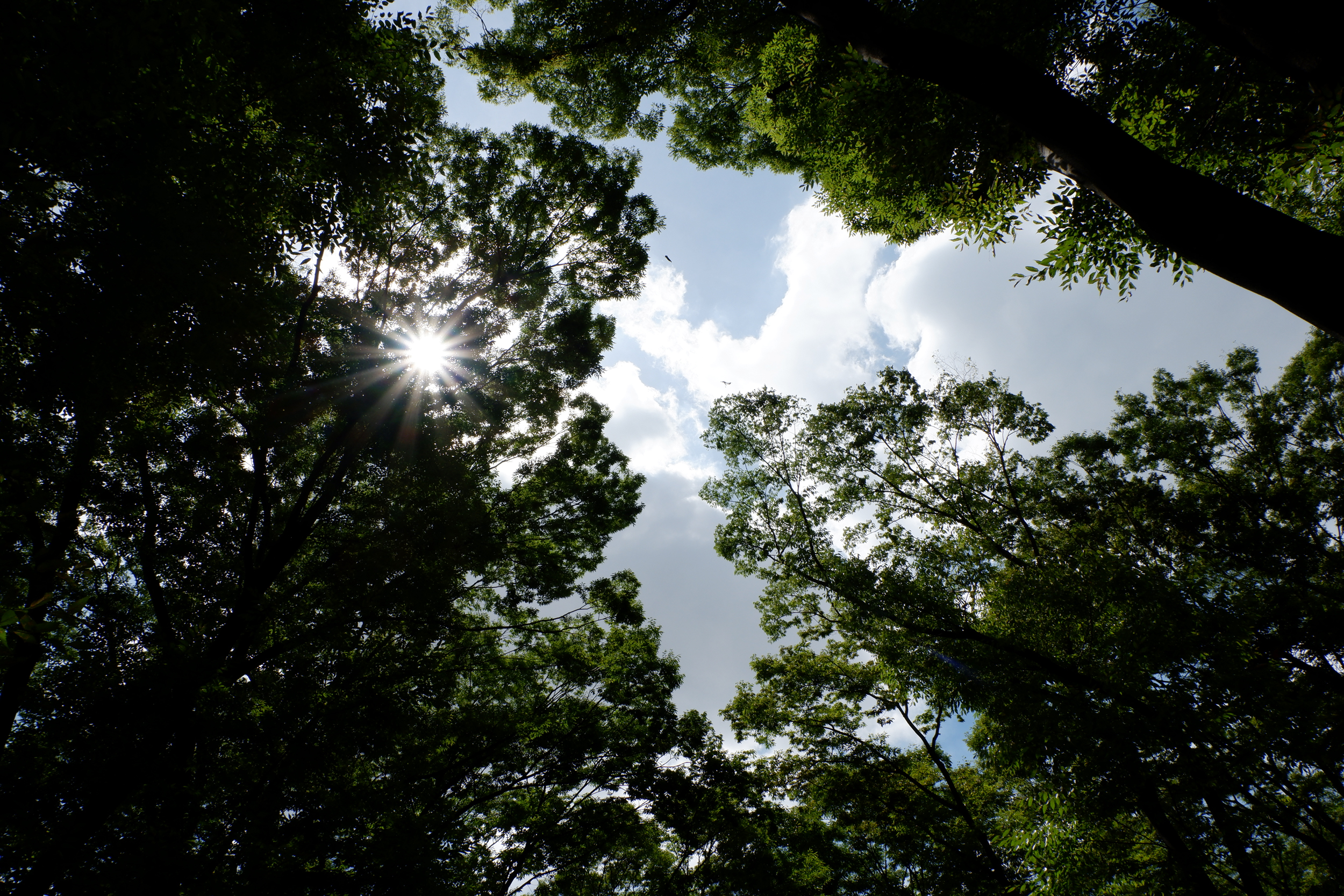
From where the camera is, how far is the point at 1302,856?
13.8 m

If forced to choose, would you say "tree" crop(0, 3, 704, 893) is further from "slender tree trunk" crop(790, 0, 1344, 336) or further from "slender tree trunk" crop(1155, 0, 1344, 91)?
"slender tree trunk" crop(1155, 0, 1344, 91)

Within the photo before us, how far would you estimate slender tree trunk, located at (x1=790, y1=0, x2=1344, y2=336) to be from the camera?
2.76 m

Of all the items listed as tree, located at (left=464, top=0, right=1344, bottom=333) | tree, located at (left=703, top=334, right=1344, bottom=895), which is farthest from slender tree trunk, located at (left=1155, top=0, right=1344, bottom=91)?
tree, located at (left=703, top=334, right=1344, bottom=895)

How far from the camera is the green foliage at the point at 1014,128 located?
5.32 metres

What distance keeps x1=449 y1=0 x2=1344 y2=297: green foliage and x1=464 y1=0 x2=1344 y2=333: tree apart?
0.02m

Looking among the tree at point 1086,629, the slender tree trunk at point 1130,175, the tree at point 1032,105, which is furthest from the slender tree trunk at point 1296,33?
the tree at point 1086,629

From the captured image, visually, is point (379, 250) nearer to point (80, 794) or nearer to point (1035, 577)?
point (80, 794)

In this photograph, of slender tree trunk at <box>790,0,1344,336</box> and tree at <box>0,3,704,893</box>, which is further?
tree at <box>0,3,704,893</box>

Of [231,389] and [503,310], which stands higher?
[503,310]

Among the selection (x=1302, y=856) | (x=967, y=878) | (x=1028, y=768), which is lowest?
(x=1302, y=856)

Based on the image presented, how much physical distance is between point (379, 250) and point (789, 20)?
8391mm

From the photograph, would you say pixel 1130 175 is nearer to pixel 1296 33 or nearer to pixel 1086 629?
pixel 1296 33

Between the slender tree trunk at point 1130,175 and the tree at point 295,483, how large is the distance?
5.50 meters

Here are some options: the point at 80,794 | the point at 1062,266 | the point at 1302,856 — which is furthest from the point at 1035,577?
the point at 1302,856
